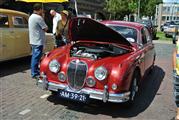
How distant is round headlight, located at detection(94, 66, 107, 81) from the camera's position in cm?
576

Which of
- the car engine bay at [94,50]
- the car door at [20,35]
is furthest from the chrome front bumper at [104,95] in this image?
the car door at [20,35]

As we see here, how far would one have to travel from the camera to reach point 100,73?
5.79 metres

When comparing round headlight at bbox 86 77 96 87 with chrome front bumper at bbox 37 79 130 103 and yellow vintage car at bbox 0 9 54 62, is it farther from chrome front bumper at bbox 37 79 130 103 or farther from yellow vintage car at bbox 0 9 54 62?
yellow vintage car at bbox 0 9 54 62

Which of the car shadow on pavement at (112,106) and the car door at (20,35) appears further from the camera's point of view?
the car door at (20,35)

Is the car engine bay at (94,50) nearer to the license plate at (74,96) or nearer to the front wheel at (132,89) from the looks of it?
the front wheel at (132,89)

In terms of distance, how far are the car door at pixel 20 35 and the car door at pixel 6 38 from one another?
0.19m

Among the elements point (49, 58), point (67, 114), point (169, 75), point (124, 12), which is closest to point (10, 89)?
point (49, 58)

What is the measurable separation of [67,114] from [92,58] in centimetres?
116

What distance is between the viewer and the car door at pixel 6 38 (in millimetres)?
8780

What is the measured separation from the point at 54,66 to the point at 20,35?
3.67 metres

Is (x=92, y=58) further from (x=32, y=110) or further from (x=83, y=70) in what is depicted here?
(x=32, y=110)

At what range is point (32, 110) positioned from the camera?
19.4 ft

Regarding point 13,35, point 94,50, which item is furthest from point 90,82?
point 13,35

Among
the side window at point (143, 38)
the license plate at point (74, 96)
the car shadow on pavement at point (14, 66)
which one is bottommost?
the car shadow on pavement at point (14, 66)
